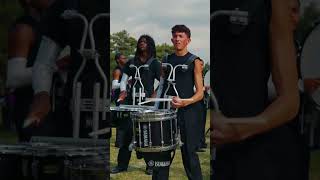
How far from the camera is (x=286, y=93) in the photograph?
125 inches

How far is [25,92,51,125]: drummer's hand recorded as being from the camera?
3.46 metres

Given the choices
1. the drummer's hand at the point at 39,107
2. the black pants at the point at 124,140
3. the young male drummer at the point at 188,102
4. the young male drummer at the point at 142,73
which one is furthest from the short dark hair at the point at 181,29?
the drummer's hand at the point at 39,107

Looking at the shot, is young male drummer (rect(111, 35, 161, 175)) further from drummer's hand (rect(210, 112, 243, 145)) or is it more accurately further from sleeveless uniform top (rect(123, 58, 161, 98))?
drummer's hand (rect(210, 112, 243, 145))

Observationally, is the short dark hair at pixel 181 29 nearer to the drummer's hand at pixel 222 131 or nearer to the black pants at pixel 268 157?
the drummer's hand at pixel 222 131

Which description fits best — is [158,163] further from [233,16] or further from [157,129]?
[233,16]

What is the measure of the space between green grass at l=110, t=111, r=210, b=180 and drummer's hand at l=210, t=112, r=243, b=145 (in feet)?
0.16

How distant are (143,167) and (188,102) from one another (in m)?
0.52

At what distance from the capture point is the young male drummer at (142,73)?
3.18 meters

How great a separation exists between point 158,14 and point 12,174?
1607mm

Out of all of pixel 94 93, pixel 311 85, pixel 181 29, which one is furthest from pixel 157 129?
pixel 311 85

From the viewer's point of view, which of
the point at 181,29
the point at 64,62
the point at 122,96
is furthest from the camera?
the point at 64,62

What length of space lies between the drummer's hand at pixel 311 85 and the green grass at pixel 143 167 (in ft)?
2.25

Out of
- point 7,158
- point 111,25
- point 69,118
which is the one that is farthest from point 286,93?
point 7,158

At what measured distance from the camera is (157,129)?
316 centimetres
